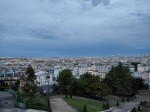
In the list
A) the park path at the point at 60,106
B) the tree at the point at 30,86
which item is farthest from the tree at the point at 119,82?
the tree at the point at 30,86

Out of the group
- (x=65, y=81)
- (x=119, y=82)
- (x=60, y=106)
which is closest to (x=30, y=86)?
(x=60, y=106)

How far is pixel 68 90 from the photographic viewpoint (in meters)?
54.5

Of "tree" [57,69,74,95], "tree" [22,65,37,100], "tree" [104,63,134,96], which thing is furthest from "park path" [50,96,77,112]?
"tree" [104,63,134,96]

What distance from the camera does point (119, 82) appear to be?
62312 millimetres

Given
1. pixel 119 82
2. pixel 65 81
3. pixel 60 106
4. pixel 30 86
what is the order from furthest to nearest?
pixel 119 82 → pixel 65 81 → pixel 60 106 → pixel 30 86

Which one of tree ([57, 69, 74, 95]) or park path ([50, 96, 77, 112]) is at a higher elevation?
tree ([57, 69, 74, 95])

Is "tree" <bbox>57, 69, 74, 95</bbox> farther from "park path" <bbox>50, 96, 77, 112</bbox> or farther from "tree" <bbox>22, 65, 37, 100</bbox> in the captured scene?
"tree" <bbox>22, 65, 37, 100</bbox>

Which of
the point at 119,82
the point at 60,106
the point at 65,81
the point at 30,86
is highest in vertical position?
the point at 65,81

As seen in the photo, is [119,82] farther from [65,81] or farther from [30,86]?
[30,86]

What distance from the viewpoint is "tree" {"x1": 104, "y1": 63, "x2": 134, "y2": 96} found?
62406 mm

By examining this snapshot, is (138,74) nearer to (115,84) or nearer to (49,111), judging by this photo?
(115,84)

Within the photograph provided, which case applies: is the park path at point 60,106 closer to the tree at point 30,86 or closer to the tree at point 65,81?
the tree at point 30,86

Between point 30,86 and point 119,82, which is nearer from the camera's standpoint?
point 30,86

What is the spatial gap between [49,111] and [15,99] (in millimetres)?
6260
